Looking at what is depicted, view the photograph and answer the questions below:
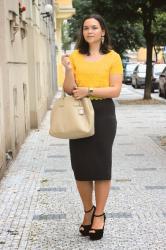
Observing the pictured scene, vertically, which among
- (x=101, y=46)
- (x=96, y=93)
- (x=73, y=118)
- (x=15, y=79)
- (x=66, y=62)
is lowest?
(x=15, y=79)

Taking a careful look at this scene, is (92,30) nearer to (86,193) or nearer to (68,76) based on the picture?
(68,76)

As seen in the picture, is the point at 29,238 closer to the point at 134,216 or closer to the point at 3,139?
the point at 134,216

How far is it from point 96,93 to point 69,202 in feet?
6.37

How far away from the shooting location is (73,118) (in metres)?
4.71

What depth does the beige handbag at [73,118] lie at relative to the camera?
4.69 m

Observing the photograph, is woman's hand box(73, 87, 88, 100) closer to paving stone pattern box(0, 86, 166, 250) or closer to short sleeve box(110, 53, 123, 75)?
short sleeve box(110, 53, 123, 75)

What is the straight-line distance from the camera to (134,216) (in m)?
5.73

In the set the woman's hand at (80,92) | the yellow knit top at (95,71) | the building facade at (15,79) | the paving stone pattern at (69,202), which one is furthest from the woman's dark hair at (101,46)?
the building facade at (15,79)

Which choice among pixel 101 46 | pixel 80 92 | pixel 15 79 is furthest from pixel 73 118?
pixel 15 79

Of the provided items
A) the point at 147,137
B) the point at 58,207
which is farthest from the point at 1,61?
the point at 147,137

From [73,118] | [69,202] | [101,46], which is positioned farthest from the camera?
[69,202]

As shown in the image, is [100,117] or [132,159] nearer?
[100,117]

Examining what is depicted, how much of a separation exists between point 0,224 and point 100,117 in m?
1.48

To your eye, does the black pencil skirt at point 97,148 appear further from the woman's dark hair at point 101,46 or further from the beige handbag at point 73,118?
the woman's dark hair at point 101,46
